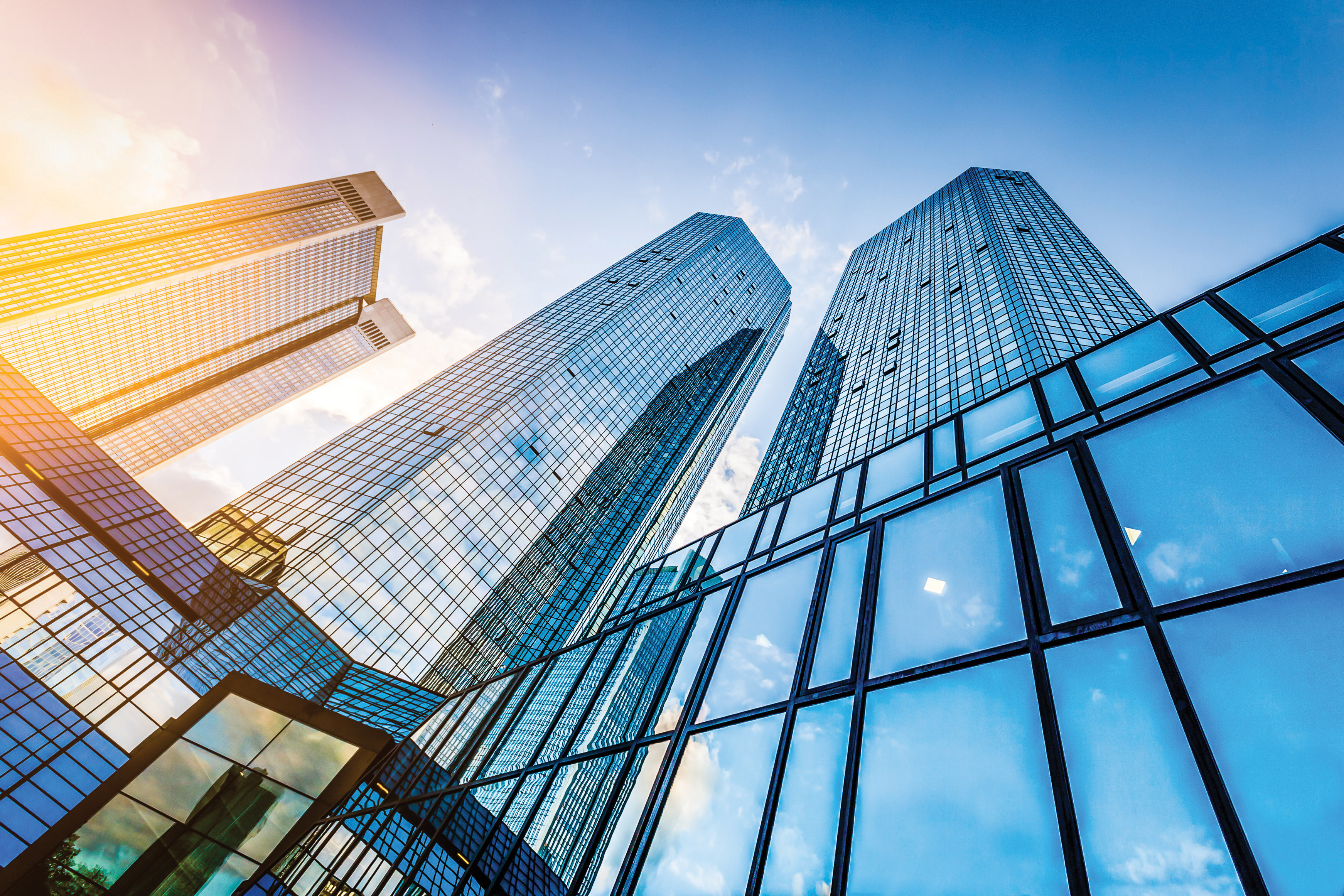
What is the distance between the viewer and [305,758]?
1530cm

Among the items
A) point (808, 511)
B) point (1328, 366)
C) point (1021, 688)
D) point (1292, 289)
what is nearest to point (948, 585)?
point (1021, 688)

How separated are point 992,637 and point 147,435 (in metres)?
171

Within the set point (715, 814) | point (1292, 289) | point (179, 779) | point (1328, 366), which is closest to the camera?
point (1328, 366)

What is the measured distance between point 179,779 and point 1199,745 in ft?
67.6

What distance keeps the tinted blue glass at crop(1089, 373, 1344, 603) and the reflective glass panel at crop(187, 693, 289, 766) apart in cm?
2021

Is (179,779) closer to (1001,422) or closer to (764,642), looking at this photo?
(764,642)

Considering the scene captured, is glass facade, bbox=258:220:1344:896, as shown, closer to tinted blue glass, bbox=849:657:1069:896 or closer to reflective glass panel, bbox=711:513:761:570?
tinted blue glass, bbox=849:657:1069:896

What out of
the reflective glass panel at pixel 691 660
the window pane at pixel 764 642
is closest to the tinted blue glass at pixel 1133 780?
the window pane at pixel 764 642

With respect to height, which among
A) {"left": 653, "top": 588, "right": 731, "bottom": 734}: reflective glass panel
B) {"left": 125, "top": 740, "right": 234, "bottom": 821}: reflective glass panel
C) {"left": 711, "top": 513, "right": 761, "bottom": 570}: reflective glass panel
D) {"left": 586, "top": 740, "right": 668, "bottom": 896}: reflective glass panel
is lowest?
{"left": 125, "top": 740, "right": 234, "bottom": 821}: reflective glass panel

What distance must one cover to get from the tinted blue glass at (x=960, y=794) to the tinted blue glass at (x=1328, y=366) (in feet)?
15.2

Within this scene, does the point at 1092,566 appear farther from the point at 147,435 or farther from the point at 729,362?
the point at 147,435

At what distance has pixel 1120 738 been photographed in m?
4.82

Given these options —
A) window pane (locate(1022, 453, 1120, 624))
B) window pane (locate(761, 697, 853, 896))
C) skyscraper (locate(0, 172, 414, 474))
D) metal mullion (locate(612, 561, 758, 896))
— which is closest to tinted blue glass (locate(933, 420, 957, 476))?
window pane (locate(1022, 453, 1120, 624))

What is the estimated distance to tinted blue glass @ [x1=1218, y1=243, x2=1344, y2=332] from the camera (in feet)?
26.1
